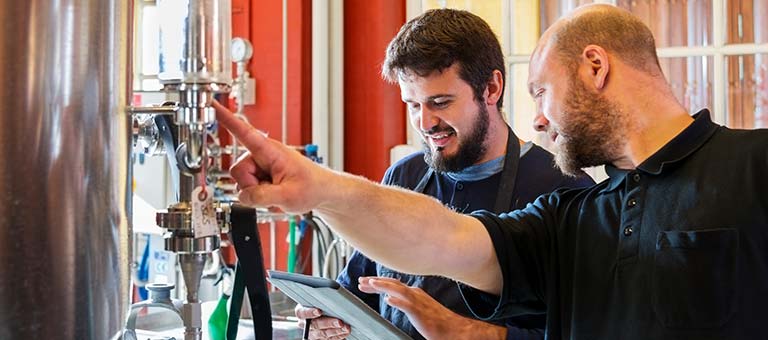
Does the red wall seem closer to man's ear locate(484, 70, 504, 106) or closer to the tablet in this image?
man's ear locate(484, 70, 504, 106)

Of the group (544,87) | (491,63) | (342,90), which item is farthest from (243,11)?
(544,87)

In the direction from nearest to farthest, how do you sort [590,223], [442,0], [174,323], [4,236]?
[4,236] → [590,223] → [174,323] → [442,0]

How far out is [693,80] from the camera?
3.11 meters

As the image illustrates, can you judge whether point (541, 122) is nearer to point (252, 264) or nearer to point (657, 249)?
point (657, 249)

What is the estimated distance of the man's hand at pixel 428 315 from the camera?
143 cm

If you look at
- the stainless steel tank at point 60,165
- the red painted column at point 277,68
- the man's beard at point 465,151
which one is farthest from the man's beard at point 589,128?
the red painted column at point 277,68

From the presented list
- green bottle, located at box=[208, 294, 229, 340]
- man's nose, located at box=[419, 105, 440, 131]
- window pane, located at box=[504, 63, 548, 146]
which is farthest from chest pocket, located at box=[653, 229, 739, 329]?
window pane, located at box=[504, 63, 548, 146]

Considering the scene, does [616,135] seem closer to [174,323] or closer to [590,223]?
[590,223]

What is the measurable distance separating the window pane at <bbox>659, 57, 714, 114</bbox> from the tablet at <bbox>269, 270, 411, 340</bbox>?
6.91ft

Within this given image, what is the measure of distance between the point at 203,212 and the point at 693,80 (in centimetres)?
271

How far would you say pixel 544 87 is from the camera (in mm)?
1397

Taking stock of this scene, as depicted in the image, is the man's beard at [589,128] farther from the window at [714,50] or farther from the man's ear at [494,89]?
the window at [714,50]

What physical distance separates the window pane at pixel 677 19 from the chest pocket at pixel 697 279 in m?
2.13

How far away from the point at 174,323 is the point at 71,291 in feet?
5.22
